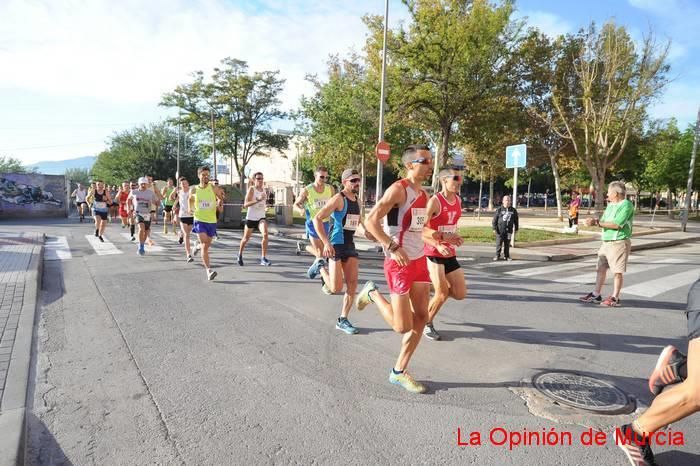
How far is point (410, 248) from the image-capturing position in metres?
3.70

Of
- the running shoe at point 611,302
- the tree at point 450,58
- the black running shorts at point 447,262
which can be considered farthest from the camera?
the tree at point 450,58

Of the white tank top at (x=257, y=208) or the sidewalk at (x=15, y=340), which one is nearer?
the sidewalk at (x=15, y=340)

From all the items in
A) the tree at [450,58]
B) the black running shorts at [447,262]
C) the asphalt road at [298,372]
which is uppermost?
the tree at [450,58]

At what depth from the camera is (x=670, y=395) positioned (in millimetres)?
2508

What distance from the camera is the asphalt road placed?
278 cm

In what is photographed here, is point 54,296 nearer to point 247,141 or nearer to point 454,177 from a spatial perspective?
point 454,177

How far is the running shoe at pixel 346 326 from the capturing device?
4988 millimetres

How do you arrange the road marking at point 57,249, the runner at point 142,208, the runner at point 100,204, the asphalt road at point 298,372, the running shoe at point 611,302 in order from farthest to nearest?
the runner at point 100,204 < the runner at point 142,208 < the road marking at point 57,249 < the running shoe at point 611,302 < the asphalt road at point 298,372


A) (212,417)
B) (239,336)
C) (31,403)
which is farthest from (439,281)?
(31,403)

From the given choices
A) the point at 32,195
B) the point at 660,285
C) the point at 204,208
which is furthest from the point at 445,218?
the point at 32,195

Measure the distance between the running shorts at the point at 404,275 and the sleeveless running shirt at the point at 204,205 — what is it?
5.43 m

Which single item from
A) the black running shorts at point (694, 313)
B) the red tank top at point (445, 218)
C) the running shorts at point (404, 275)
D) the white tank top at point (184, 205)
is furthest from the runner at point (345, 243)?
the white tank top at point (184, 205)

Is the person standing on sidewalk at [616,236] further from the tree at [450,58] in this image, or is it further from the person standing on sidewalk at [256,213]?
the tree at [450,58]

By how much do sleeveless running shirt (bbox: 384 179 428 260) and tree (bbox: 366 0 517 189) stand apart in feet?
45.1
